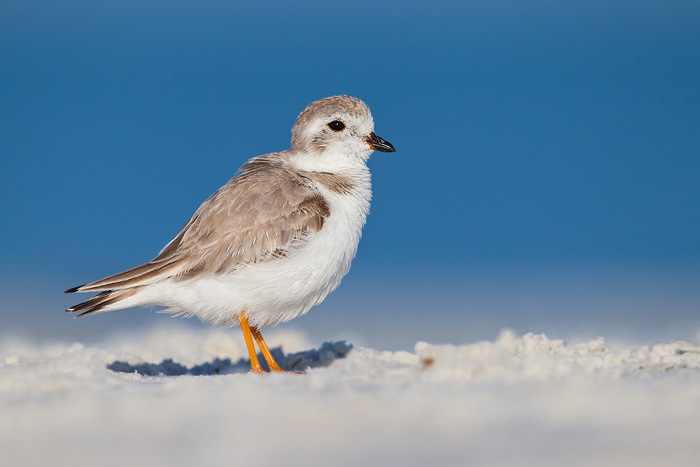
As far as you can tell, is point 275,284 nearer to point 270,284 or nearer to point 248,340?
point 270,284

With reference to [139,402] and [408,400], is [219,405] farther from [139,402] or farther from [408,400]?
[408,400]

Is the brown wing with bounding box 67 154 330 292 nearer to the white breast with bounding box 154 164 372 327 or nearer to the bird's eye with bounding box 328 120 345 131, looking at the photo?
the white breast with bounding box 154 164 372 327

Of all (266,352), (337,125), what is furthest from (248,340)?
(337,125)

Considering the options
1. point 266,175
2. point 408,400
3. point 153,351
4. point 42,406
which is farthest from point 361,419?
point 153,351

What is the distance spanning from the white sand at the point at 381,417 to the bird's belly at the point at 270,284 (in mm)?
1101

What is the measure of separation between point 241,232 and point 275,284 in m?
0.58

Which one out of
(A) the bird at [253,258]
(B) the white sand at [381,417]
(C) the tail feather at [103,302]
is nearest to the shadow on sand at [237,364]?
(A) the bird at [253,258]

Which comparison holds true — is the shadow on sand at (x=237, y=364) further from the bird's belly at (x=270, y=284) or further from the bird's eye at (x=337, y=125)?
the bird's eye at (x=337, y=125)

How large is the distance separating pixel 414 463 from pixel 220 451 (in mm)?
985

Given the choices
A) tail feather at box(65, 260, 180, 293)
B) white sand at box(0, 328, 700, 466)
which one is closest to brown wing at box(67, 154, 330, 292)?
tail feather at box(65, 260, 180, 293)

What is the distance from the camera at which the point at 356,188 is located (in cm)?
693

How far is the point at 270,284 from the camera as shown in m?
6.18

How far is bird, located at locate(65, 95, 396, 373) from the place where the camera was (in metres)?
6.18

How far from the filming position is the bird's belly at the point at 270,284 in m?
6.18
